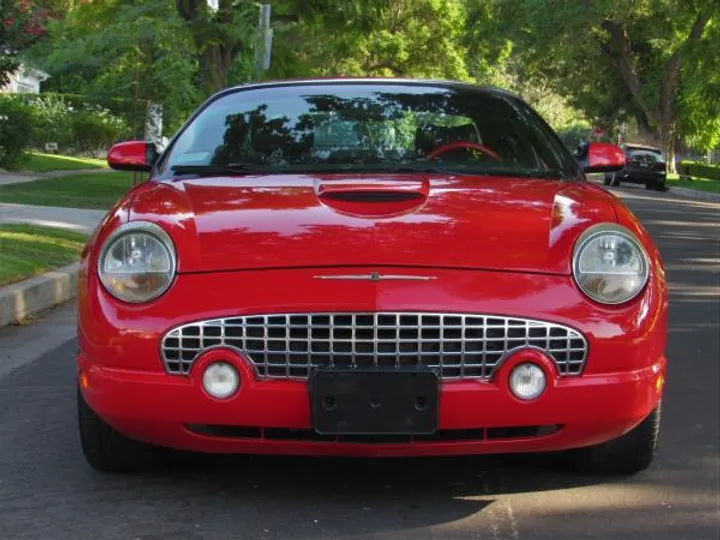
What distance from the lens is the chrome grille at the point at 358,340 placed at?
3334 millimetres

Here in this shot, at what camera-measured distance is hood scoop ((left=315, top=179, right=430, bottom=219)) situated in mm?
3662

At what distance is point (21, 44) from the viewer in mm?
9625

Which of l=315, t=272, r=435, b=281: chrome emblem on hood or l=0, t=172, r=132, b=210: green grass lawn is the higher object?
l=315, t=272, r=435, b=281: chrome emblem on hood

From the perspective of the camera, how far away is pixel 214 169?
4.35 meters

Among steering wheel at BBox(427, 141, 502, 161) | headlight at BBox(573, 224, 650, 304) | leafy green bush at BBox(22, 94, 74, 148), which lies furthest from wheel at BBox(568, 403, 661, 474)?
leafy green bush at BBox(22, 94, 74, 148)

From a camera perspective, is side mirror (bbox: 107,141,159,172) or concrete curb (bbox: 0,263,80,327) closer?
side mirror (bbox: 107,141,159,172)

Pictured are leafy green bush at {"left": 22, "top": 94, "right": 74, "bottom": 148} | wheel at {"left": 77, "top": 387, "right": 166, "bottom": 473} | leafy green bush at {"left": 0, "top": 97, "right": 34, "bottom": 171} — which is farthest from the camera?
leafy green bush at {"left": 22, "top": 94, "right": 74, "bottom": 148}

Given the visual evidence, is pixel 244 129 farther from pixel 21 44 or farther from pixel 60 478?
pixel 21 44

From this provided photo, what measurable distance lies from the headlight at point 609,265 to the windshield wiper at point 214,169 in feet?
4.62

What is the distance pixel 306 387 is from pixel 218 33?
15.7 metres

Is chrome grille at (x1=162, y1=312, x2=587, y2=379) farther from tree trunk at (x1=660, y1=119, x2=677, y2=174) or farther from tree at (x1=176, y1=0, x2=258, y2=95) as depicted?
tree trunk at (x1=660, y1=119, x2=677, y2=174)

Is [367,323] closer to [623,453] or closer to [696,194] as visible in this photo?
[623,453]

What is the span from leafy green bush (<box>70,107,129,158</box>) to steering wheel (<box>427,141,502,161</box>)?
88.2 feet

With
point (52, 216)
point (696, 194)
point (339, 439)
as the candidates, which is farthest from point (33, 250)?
point (696, 194)
